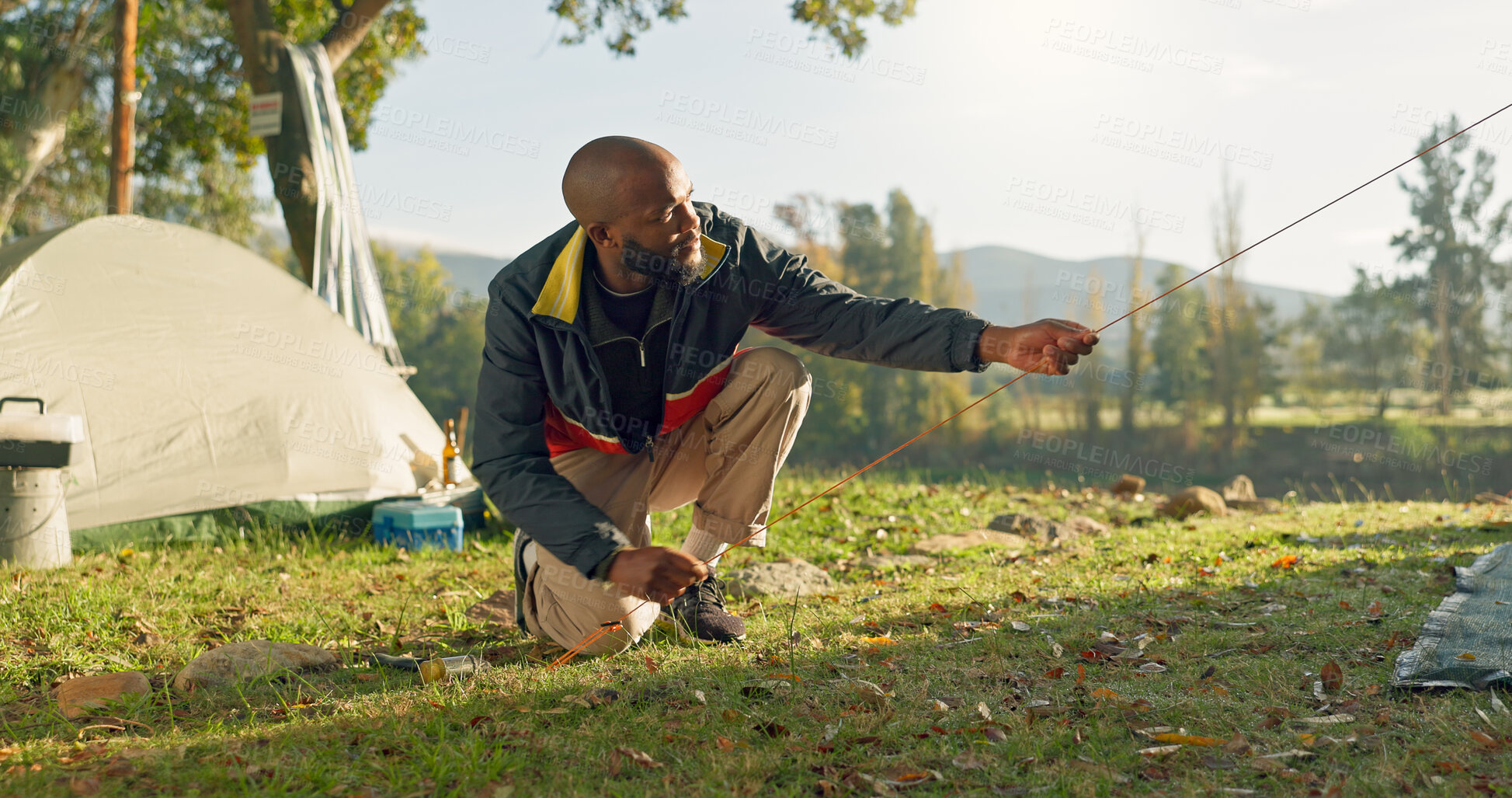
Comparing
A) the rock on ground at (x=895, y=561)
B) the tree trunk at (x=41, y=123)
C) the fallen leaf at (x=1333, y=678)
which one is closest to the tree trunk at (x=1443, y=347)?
the rock on ground at (x=895, y=561)

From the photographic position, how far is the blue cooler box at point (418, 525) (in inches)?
184

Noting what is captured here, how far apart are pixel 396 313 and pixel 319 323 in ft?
140

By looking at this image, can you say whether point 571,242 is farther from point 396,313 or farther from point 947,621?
point 396,313

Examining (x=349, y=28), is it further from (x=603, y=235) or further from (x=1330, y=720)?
(x=1330, y=720)

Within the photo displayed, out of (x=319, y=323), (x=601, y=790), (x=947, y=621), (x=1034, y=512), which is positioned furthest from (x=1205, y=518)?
(x=319, y=323)

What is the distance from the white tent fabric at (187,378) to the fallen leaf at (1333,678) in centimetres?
431

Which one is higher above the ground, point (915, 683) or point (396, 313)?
point (396, 313)

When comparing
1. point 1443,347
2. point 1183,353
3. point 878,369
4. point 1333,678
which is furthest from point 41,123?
point 1443,347

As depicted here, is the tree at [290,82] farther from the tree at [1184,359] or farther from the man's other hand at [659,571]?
the tree at [1184,359]

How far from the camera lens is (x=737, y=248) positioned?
2.77m

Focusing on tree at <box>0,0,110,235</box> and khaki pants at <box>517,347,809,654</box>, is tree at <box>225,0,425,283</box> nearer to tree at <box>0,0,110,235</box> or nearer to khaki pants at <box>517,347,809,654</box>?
khaki pants at <box>517,347,809,654</box>

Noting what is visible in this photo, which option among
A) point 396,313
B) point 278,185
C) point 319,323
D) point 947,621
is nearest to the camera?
point 947,621

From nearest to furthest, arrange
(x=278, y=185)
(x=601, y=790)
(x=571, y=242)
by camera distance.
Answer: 1. (x=601, y=790)
2. (x=571, y=242)
3. (x=278, y=185)

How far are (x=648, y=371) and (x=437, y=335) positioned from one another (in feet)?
146
